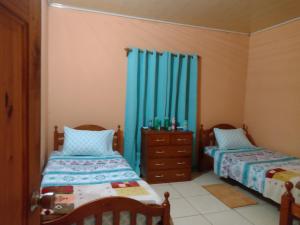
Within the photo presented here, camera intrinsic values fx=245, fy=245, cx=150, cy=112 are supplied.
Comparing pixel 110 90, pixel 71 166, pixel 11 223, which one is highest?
pixel 110 90

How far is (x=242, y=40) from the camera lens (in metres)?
4.27

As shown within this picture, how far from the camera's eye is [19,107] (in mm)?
736

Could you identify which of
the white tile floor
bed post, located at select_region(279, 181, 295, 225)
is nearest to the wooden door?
bed post, located at select_region(279, 181, 295, 225)

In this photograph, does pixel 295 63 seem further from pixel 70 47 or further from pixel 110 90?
pixel 70 47

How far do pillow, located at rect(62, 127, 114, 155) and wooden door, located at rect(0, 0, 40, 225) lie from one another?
2.21 meters

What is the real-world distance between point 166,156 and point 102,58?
1685 millimetres

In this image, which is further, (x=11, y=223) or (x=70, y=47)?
(x=70, y=47)

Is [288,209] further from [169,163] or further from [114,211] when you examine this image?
[169,163]

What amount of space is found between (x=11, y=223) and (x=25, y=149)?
0.22 metres

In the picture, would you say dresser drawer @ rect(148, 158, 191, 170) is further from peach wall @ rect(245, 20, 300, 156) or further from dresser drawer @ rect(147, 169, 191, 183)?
peach wall @ rect(245, 20, 300, 156)

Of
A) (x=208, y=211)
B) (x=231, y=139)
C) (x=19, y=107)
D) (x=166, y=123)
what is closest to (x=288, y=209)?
(x=208, y=211)

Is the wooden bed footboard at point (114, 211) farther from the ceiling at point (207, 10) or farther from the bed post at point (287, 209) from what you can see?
the ceiling at point (207, 10)

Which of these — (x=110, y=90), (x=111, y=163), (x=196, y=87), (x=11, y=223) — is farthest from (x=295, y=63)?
(x=11, y=223)

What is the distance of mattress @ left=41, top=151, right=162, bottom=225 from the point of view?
5.90 ft
